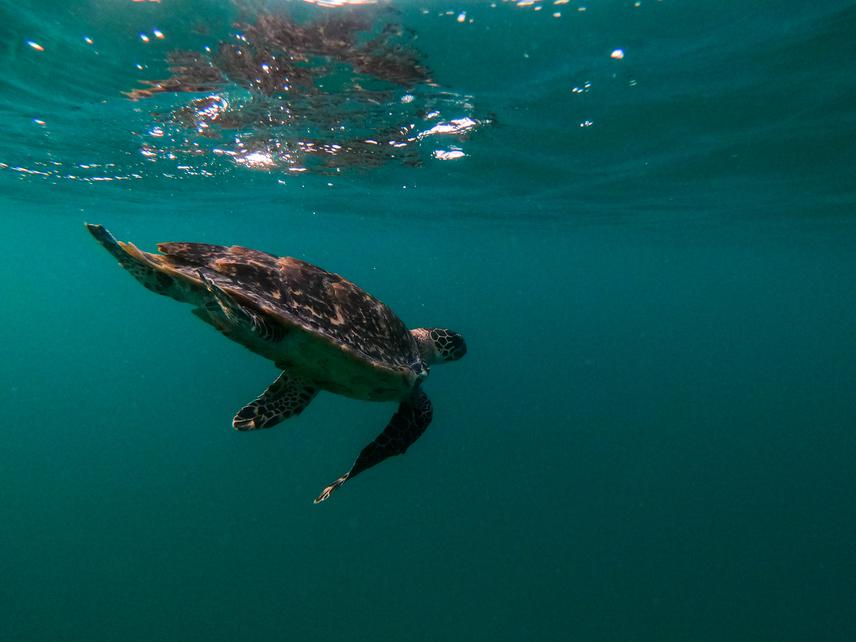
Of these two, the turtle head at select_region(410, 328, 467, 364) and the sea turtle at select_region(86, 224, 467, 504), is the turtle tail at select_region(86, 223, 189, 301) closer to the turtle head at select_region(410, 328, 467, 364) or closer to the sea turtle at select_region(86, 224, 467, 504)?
the sea turtle at select_region(86, 224, 467, 504)

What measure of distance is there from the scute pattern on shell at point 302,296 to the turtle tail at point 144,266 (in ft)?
0.50

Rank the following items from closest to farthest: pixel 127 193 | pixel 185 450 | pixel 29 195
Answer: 1. pixel 127 193
2. pixel 29 195
3. pixel 185 450

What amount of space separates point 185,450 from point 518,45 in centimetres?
2831

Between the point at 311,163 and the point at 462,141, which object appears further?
the point at 311,163

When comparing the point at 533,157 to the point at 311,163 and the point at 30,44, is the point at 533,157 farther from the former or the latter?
the point at 30,44

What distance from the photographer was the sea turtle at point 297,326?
13.6 ft

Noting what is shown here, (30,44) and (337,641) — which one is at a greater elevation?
(30,44)

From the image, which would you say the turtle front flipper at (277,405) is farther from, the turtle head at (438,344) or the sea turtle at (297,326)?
the turtle head at (438,344)

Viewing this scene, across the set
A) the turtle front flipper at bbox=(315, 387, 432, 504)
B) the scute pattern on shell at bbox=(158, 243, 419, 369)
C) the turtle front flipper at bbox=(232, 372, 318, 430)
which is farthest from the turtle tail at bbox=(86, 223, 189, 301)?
the turtle front flipper at bbox=(315, 387, 432, 504)

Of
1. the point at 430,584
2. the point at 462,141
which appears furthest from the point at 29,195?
the point at 430,584

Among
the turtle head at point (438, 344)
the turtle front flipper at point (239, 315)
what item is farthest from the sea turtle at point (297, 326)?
the turtle head at point (438, 344)

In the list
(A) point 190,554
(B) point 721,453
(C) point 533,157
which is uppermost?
(C) point 533,157

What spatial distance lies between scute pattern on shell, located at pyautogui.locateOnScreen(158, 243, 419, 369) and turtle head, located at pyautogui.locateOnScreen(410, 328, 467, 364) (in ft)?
4.41

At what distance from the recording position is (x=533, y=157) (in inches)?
581
